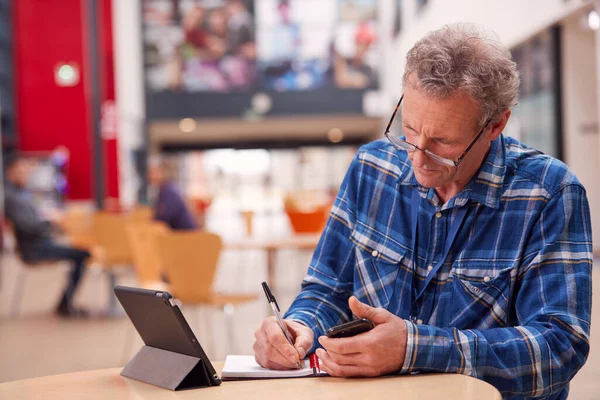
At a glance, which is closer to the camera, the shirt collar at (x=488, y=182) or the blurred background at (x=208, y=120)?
the shirt collar at (x=488, y=182)

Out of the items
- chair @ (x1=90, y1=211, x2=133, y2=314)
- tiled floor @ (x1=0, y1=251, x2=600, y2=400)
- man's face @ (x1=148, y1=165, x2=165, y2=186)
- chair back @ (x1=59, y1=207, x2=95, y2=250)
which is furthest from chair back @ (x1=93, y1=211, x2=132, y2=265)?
chair back @ (x1=59, y1=207, x2=95, y2=250)

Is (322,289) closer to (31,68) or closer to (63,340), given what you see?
(63,340)

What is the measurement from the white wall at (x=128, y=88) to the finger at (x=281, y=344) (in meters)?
16.6

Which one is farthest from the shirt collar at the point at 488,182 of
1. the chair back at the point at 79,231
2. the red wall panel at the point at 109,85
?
the red wall panel at the point at 109,85

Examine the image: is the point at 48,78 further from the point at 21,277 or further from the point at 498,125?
the point at 498,125

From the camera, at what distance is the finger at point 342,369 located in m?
1.54

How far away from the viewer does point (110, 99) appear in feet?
61.1

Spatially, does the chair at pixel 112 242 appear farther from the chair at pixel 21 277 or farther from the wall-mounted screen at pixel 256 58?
the wall-mounted screen at pixel 256 58

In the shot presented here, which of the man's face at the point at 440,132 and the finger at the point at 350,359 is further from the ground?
the man's face at the point at 440,132

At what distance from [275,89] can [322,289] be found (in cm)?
1996

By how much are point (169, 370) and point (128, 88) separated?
60.5 ft

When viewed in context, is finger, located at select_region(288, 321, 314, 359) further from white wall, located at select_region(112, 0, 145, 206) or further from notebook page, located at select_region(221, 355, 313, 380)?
white wall, located at select_region(112, 0, 145, 206)

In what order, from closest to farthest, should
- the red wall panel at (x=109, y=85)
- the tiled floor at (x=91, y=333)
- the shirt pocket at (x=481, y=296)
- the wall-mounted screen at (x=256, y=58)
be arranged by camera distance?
the shirt pocket at (x=481, y=296)
the tiled floor at (x=91, y=333)
the red wall panel at (x=109, y=85)
the wall-mounted screen at (x=256, y=58)

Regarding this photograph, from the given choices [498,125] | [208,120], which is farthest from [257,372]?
[208,120]
